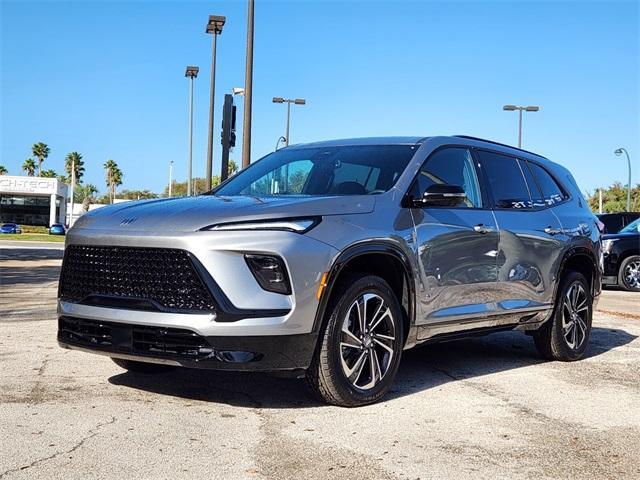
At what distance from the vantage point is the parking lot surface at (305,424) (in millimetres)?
3404

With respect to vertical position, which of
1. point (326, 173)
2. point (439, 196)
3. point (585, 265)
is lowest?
point (585, 265)

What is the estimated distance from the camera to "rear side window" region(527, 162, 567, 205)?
672 cm

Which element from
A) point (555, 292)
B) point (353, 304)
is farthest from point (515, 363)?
point (353, 304)

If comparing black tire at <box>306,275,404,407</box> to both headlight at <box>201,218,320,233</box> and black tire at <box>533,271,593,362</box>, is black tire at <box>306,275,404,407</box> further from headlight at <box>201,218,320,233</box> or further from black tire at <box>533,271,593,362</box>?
black tire at <box>533,271,593,362</box>

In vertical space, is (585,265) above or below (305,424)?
above

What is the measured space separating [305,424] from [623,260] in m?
12.9

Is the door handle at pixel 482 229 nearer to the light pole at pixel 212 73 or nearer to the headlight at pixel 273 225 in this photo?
the headlight at pixel 273 225

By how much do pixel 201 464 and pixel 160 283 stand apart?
3.82ft

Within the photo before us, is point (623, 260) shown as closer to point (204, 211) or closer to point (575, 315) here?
point (575, 315)

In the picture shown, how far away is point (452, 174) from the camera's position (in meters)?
5.65

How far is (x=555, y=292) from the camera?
654 cm

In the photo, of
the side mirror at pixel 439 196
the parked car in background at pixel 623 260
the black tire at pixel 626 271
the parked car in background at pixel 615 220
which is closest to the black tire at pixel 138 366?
the side mirror at pixel 439 196

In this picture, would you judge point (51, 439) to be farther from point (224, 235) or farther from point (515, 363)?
point (515, 363)

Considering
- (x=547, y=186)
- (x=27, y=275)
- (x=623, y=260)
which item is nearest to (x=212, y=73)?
(x=27, y=275)
